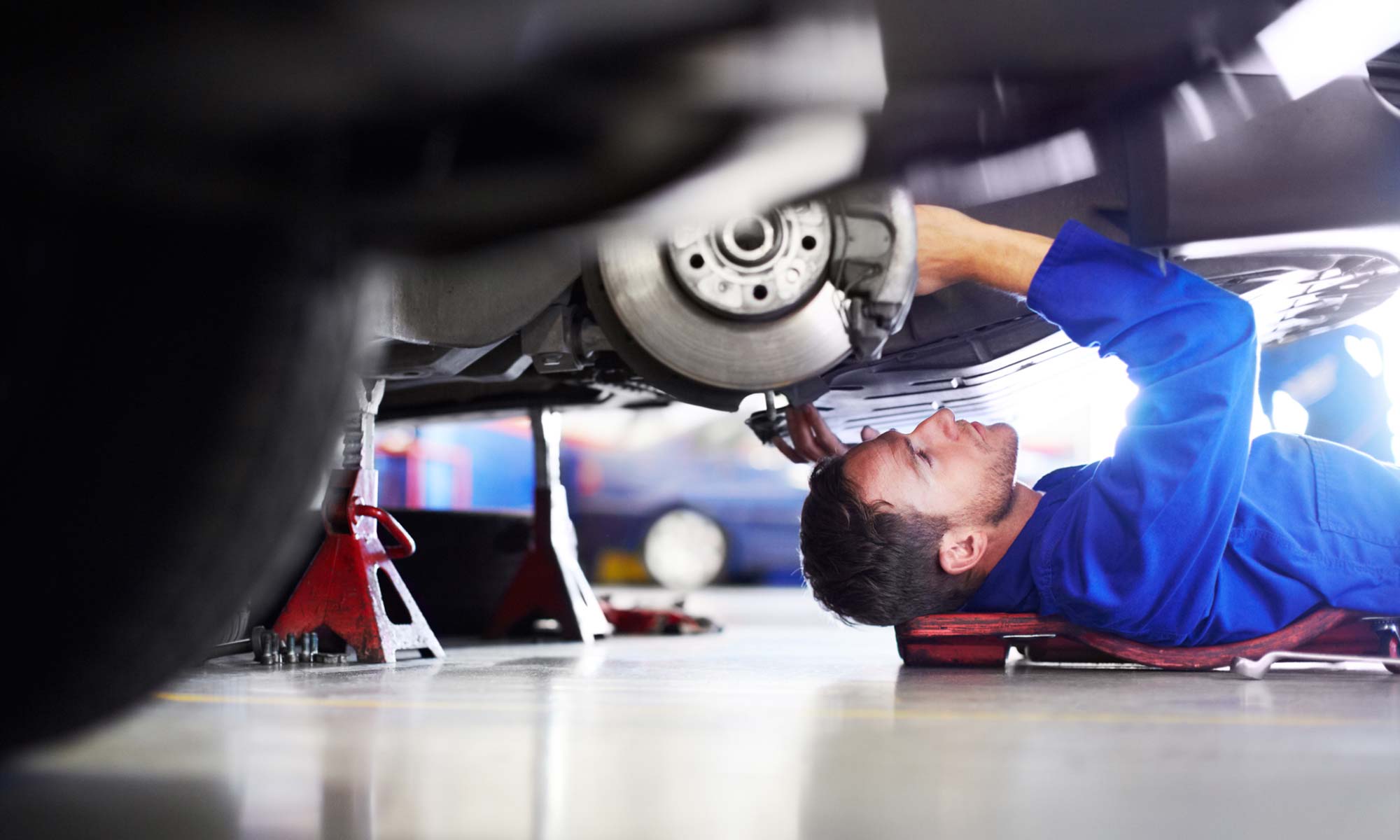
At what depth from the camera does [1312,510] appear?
1322 mm

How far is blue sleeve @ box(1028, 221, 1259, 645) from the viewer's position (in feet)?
3.87

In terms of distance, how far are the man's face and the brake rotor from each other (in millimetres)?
367

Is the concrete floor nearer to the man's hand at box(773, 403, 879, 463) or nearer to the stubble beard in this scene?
the stubble beard

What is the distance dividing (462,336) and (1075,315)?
0.71m

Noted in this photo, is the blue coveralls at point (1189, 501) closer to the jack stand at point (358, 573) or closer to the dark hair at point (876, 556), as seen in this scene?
the dark hair at point (876, 556)

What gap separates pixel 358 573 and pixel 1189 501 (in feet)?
3.52

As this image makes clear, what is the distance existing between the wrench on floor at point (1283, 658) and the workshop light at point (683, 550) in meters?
4.67

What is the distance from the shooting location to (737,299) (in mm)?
1090

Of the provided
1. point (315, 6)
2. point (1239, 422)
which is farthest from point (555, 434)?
point (315, 6)

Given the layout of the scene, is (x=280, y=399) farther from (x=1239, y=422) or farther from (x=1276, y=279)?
(x=1276, y=279)

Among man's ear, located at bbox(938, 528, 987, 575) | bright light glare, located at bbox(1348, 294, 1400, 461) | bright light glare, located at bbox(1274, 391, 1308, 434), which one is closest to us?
man's ear, located at bbox(938, 528, 987, 575)

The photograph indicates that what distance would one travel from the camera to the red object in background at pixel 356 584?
1.46m

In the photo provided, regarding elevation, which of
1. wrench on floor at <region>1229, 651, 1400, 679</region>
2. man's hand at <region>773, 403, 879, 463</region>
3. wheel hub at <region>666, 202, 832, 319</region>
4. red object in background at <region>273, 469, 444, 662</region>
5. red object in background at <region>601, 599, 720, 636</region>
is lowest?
wrench on floor at <region>1229, 651, 1400, 679</region>

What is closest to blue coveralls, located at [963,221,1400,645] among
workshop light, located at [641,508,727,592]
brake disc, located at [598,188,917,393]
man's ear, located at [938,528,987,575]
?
man's ear, located at [938,528,987,575]
